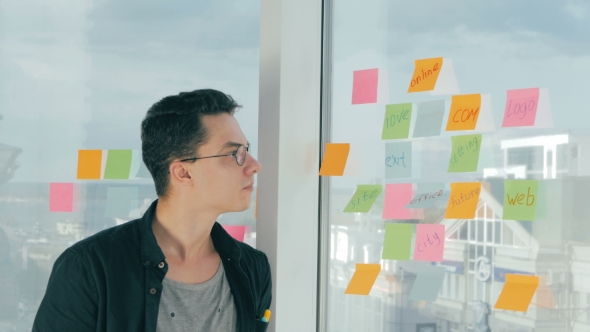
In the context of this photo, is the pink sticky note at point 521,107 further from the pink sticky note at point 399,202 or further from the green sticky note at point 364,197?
the green sticky note at point 364,197

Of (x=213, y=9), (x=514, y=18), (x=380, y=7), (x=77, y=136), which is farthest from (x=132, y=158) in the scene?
(x=514, y=18)

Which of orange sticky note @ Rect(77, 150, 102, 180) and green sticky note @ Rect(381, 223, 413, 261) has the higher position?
orange sticky note @ Rect(77, 150, 102, 180)

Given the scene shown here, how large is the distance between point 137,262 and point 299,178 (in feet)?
1.84

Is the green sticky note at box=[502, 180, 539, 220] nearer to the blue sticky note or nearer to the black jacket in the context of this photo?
the blue sticky note

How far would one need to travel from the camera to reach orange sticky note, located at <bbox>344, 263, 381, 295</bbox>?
1.90 m

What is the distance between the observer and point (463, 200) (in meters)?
1.69

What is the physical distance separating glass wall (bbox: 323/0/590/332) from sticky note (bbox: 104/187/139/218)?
67 centimetres

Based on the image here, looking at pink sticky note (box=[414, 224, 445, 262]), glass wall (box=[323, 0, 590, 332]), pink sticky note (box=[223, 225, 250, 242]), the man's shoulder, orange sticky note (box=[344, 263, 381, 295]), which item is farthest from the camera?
pink sticky note (box=[223, 225, 250, 242])

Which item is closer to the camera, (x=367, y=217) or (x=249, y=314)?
(x=249, y=314)

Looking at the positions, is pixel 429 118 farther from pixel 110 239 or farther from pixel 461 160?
pixel 110 239

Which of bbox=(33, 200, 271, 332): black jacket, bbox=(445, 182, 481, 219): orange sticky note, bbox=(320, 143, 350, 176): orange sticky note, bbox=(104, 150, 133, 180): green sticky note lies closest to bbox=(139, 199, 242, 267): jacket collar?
bbox=(33, 200, 271, 332): black jacket

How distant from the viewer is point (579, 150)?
58.2 inches

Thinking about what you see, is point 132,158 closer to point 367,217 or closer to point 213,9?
point 213,9

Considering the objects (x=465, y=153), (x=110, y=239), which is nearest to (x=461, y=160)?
(x=465, y=153)
